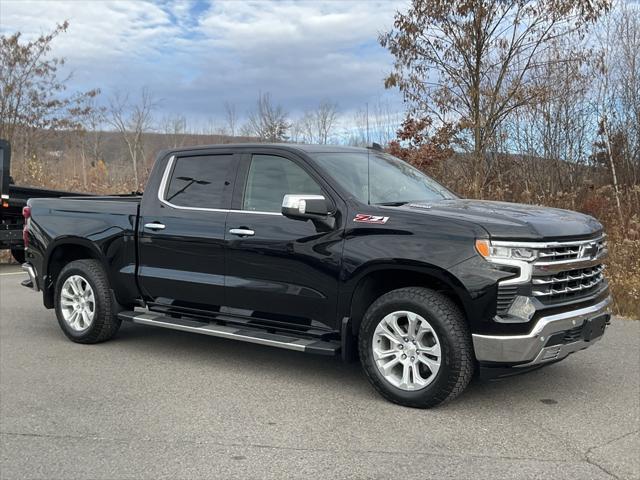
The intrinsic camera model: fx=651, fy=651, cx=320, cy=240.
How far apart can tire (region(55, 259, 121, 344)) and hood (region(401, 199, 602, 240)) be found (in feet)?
10.6

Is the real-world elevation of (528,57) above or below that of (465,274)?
above

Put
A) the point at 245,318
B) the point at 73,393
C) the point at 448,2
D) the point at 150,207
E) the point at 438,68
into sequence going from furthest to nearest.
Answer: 1. the point at 438,68
2. the point at 448,2
3. the point at 150,207
4. the point at 245,318
5. the point at 73,393

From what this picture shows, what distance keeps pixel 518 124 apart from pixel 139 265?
9844 millimetres

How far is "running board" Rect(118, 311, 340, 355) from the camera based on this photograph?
16.1 feet

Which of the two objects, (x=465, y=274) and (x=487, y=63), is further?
(x=487, y=63)

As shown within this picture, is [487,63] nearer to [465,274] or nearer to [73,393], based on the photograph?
[465,274]

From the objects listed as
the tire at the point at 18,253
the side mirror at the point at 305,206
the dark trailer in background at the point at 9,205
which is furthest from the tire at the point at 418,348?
the tire at the point at 18,253

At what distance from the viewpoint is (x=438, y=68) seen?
12555 millimetres

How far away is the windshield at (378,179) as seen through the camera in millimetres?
5156

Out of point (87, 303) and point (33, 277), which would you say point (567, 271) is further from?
point (33, 277)

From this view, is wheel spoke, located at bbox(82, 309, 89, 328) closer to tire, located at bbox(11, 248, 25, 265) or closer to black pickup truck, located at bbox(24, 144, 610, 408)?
black pickup truck, located at bbox(24, 144, 610, 408)

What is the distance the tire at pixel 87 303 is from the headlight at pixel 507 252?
3813 mm

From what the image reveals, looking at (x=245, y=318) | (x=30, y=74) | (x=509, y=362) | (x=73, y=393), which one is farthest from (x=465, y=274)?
(x=30, y=74)

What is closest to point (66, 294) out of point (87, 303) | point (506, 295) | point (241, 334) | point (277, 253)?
point (87, 303)
